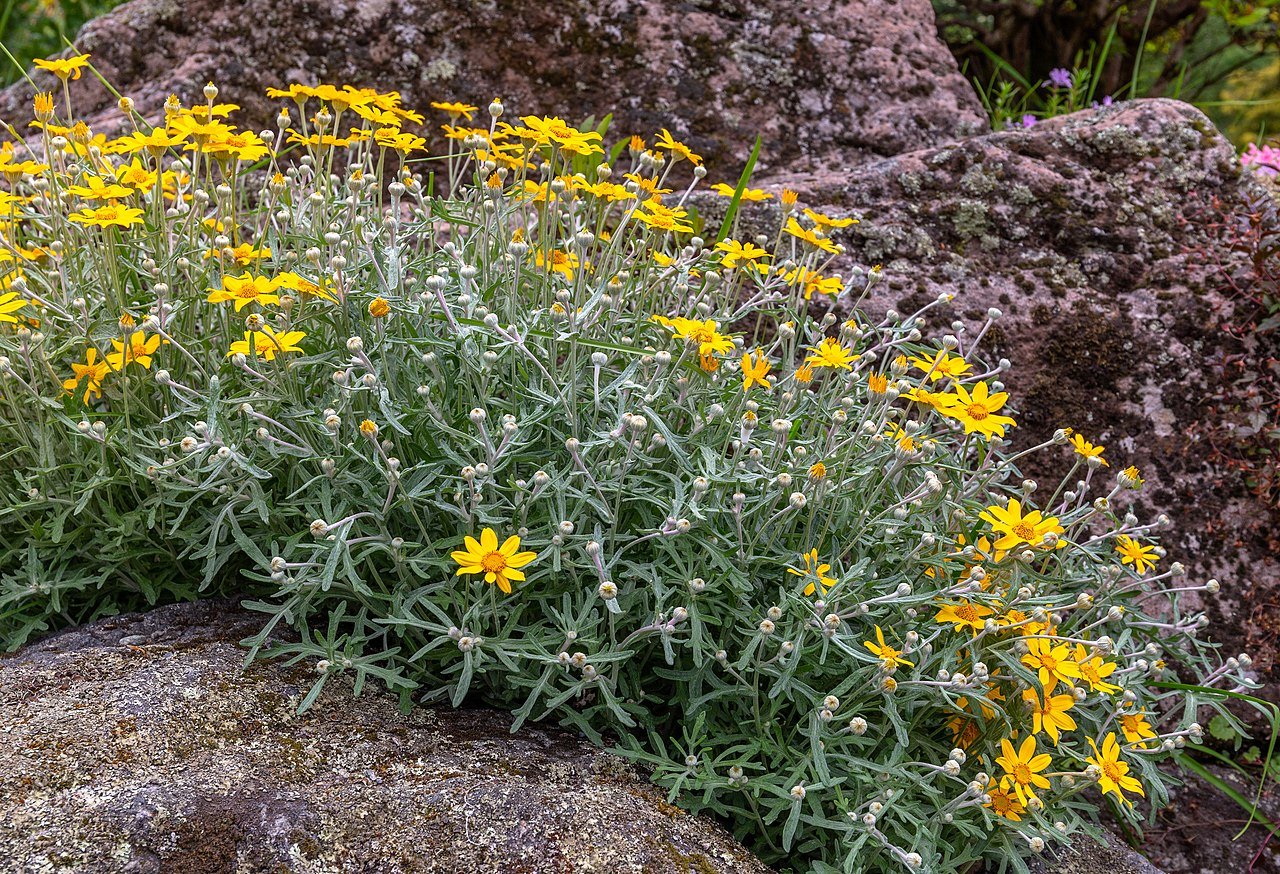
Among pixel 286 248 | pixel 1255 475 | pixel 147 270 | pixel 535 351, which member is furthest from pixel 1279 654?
pixel 147 270

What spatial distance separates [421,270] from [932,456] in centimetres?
111

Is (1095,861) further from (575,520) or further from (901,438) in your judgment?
(575,520)

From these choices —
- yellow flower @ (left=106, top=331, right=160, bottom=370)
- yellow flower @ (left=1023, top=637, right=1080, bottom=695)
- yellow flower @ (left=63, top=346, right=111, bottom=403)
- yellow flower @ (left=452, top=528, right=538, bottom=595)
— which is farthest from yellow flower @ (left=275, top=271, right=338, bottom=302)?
yellow flower @ (left=1023, top=637, right=1080, bottom=695)

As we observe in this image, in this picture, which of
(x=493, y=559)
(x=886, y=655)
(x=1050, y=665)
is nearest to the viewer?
(x=493, y=559)

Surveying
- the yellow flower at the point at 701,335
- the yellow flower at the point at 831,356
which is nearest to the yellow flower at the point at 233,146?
the yellow flower at the point at 701,335

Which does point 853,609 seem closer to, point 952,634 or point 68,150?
point 952,634

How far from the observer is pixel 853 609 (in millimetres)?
1806

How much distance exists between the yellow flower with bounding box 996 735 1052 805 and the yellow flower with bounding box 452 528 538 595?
0.90 metres

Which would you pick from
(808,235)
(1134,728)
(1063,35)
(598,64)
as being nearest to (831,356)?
(808,235)

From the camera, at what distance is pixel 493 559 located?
164 cm

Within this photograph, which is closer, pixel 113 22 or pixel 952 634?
pixel 952 634

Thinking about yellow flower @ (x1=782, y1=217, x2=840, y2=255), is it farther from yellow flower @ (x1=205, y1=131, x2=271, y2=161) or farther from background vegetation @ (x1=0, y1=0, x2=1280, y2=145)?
background vegetation @ (x1=0, y1=0, x2=1280, y2=145)

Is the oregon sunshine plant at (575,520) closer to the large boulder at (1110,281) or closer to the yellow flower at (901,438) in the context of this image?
the yellow flower at (901,438)

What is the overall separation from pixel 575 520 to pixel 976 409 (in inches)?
29.8
